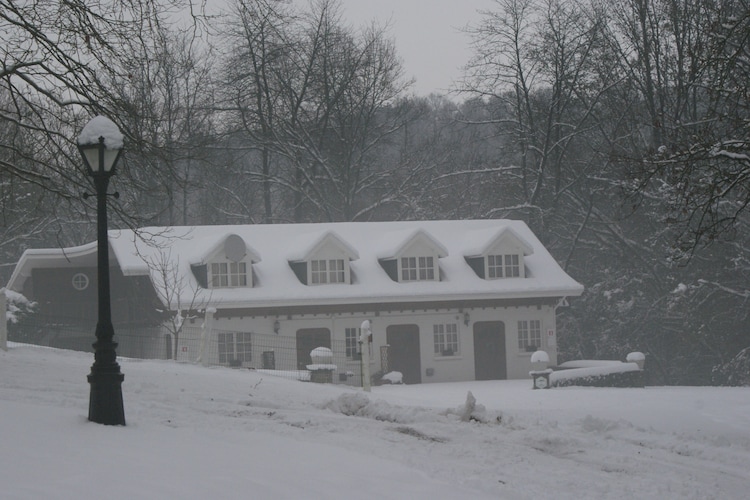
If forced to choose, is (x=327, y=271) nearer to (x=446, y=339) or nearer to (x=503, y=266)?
(x=446, y=339)

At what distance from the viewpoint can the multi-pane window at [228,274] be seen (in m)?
34.8

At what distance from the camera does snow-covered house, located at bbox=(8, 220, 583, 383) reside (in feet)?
113

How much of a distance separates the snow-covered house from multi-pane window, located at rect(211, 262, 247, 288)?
0.05 meters

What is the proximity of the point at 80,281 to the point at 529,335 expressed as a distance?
58.2 feet

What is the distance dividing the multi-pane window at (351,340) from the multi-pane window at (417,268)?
2.81 metres

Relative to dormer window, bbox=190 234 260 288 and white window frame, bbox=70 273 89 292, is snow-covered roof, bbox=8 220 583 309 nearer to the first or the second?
dormer window, bbox=190 234 260 288

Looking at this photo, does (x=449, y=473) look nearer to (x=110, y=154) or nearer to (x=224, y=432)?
(x=224, y=432)

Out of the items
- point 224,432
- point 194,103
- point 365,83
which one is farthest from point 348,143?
point 224,432

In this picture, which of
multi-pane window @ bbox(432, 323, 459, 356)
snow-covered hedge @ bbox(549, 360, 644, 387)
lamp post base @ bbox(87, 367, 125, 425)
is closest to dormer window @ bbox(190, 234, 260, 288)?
multi-pane window @ bbox(432, 323, 459, 356)

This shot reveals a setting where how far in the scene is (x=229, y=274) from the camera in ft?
115

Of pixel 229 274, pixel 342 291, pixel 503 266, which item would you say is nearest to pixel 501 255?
pixel 503 266

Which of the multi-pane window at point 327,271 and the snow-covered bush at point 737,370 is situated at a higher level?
the multi-pane window at point 327,271

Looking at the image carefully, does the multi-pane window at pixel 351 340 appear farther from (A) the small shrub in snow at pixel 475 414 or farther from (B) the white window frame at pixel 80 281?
(A) the small shrub in snow at pixel 475 414

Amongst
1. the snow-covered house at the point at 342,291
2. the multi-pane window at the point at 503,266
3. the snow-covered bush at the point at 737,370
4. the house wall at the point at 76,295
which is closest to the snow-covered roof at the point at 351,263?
the snow-covered house at the point at 342,291
